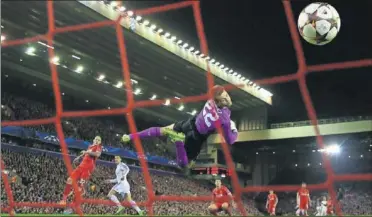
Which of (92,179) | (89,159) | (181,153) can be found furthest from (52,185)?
(181,153)

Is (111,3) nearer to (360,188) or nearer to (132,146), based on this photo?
(132,146)

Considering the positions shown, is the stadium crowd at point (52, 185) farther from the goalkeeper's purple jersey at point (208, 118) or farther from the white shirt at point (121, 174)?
the goalkeeper's purple jersey at point (208, 118)

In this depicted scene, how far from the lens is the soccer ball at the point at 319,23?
15.3 ft

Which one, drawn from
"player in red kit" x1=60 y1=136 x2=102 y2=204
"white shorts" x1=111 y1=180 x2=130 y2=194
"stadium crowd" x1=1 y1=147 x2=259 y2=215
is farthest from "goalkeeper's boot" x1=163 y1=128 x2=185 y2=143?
"stadium crowd" x1=1 y1=147 x2=259 y2=215

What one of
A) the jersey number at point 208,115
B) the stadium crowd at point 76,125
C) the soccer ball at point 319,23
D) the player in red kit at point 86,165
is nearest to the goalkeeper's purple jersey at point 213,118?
the jersey number at point 208,115

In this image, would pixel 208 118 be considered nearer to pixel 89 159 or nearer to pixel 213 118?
pixel 213 118

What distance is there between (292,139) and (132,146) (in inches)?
431

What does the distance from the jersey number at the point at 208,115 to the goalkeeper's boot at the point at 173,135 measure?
382 millimetres

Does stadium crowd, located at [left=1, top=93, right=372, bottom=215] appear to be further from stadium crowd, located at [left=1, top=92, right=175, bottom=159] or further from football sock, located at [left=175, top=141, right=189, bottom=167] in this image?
football sock, located at [left=175, top=141, right=189, bottom=167]

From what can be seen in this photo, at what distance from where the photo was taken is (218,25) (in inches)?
707

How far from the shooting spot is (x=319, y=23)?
4668 mm

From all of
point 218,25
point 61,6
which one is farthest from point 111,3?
point 218,25

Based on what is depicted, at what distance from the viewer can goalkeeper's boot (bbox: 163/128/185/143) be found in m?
4.65

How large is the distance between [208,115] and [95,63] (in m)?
15.7
